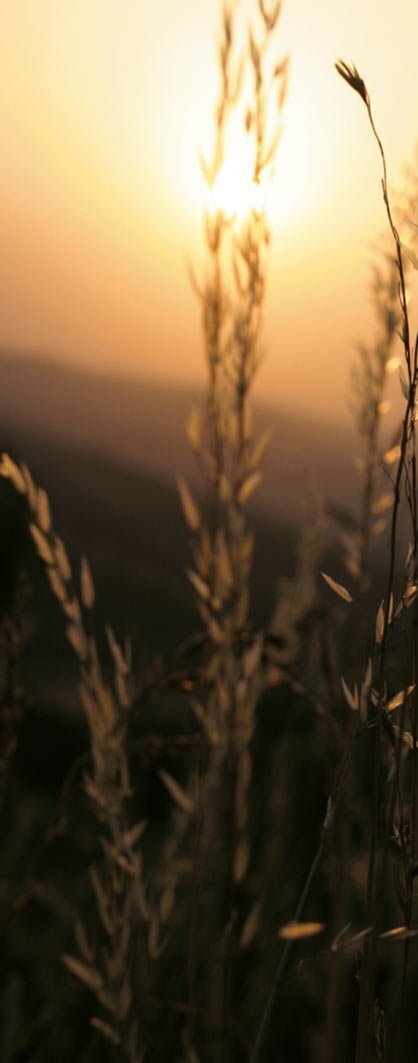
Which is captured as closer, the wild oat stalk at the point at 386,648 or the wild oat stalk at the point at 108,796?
the wild oat stalk at the point at 386,648

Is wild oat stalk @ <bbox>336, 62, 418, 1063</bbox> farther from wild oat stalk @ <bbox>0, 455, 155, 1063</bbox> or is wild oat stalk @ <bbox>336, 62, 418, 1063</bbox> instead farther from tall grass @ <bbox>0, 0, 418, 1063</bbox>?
wild oat stalk @ <bbox>0, 455, 155, 1063</bbox>

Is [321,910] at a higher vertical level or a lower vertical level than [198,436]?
lower

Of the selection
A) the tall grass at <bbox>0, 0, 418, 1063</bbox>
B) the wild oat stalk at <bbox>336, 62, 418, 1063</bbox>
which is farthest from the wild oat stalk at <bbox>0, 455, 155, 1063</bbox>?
the wild oat stalk at <bbox>336, 62, 418, 1063</bbox>

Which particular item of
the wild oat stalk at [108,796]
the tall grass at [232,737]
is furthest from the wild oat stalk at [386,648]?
the wild oat stalk at [108,796]

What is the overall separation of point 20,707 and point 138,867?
50 centimetres

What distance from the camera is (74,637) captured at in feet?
2.97

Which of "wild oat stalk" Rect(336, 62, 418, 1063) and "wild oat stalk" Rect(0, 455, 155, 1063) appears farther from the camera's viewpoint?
"wild oat stalk" Rect(0, 455, 155, 1063)

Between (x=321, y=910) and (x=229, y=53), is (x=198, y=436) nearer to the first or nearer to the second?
(x=229, y=53)

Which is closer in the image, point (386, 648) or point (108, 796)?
point (386, 648)

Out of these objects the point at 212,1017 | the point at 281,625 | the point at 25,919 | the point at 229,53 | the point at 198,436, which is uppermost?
the point at 229,53

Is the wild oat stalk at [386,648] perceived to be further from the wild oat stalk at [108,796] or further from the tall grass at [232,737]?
the wild oat stalk at [108,796]

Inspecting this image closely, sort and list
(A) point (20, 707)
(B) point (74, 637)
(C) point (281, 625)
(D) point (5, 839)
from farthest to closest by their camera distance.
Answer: (D) point (5, 839), (C) point (281, 625), (A) point (20, 707), (B) point (74, 637)

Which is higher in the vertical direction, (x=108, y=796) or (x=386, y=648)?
(x=386, y=648)

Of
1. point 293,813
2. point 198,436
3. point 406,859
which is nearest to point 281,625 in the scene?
point 293,813
